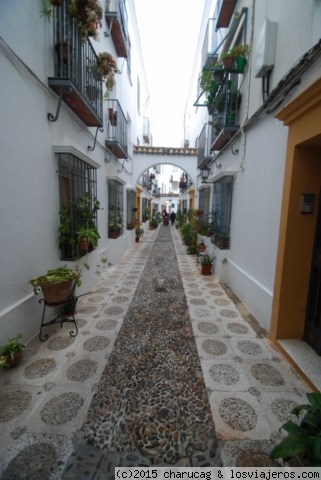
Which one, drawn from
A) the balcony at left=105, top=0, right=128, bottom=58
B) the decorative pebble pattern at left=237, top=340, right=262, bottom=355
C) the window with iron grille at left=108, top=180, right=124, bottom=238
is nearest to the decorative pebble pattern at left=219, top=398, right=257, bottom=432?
the decorative pebble pattern at left=237, top=340, right=262, bottom=355

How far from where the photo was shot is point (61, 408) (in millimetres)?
1914

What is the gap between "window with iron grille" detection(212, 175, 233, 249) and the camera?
5.30m

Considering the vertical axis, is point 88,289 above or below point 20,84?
below

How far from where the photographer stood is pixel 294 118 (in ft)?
8.07

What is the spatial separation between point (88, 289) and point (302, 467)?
393cm

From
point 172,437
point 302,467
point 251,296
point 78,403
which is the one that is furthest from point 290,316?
point 78,403

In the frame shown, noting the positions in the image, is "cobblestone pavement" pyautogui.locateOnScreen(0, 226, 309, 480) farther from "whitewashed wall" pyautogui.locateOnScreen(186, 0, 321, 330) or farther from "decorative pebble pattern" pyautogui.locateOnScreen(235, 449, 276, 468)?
"whitewashed wall" pyautogui.locateOnScreen(186, 0, 321, 330)

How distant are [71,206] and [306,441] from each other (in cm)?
369

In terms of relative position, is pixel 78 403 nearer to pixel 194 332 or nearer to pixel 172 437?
pixel 172 437

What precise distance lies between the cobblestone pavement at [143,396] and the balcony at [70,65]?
314cm

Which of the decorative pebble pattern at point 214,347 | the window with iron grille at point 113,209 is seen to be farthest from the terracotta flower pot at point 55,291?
the window with iron grille at point 113,209

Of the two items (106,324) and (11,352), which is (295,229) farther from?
(11,352)

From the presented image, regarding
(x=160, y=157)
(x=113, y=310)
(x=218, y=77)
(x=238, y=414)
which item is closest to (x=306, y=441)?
(x=238, y=414)

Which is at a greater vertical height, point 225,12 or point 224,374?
point 225,12
